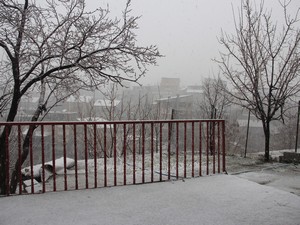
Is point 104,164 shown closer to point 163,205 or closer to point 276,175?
point 163,205

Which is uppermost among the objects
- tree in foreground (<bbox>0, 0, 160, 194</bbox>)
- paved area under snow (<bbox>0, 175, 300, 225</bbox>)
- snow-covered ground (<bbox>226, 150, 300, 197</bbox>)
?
tree in foreground (<bbox>0, 0, 160, 194</bbox>)

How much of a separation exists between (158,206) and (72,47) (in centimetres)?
443

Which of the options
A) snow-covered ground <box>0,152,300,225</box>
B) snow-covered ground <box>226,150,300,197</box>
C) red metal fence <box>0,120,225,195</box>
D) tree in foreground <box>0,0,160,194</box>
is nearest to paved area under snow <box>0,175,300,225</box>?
snow-covered ground <box>0,152,300,225</box>

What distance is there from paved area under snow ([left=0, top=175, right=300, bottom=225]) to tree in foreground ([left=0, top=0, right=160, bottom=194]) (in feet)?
11.0

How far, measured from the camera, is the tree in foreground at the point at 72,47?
19.0 ft

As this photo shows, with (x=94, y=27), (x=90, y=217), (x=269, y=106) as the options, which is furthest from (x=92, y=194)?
(x=269, y=106)

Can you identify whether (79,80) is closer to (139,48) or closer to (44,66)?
(44,66)

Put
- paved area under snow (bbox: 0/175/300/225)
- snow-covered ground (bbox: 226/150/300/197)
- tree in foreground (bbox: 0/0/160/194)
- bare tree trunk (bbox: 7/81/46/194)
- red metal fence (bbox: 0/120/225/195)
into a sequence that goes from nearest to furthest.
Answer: paved area under snow (bbox: 0/175/300/225) → red metal fence (bbox: 0/120/225/195) → snow-covered ground (bbox: 226/150/300/197) → tree in foreground (bbox: 0/0/160/194) → bare tree trunk (bbox: 7/81/46/194)

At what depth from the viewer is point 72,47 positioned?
583cm

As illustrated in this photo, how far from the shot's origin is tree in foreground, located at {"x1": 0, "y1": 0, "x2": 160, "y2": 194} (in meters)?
5.79

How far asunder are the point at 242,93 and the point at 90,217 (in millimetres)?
7223

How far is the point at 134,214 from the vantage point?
2744 mm

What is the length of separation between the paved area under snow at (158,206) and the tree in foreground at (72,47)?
11.0 feet

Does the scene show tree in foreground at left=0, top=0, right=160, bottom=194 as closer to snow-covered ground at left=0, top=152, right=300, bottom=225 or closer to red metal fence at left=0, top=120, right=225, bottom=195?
red metal fence at left=0, top=120, right=225, bottom=195
